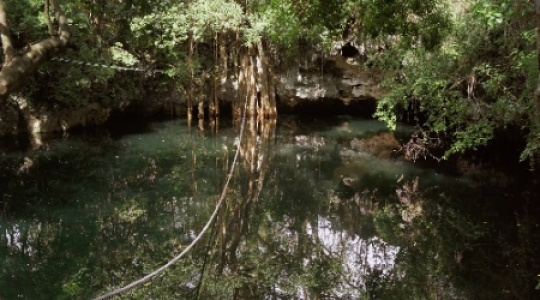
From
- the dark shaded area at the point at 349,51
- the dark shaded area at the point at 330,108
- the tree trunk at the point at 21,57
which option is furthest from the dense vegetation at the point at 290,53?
the dark shaded area at the point at 330,108

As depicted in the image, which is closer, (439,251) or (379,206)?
(439,251)

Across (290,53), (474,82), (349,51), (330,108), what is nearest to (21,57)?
(474,82)

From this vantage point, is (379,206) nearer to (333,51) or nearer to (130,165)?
(130,165)

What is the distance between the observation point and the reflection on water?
4.93 m

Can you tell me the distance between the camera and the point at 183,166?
9883 mm

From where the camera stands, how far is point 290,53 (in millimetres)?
15352

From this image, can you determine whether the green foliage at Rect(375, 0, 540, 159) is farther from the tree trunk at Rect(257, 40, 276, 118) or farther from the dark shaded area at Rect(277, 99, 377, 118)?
the dark shaded area at Rect(277, 99, 377, 118)

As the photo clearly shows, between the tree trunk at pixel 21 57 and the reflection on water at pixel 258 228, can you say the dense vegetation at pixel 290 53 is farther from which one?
the reflection on water at pixel 258 228

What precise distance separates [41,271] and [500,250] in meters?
5.31

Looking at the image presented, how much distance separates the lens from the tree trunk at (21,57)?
216 centimetres

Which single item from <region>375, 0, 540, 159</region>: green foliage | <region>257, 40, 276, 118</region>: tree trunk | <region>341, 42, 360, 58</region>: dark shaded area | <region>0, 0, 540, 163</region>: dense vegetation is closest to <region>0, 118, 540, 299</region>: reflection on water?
<region>375, 0, 540, 159</region>: green foliage

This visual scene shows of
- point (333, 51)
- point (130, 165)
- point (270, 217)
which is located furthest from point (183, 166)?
point (333, 51)

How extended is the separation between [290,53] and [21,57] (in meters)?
13.4

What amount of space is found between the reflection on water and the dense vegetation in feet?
4.79
